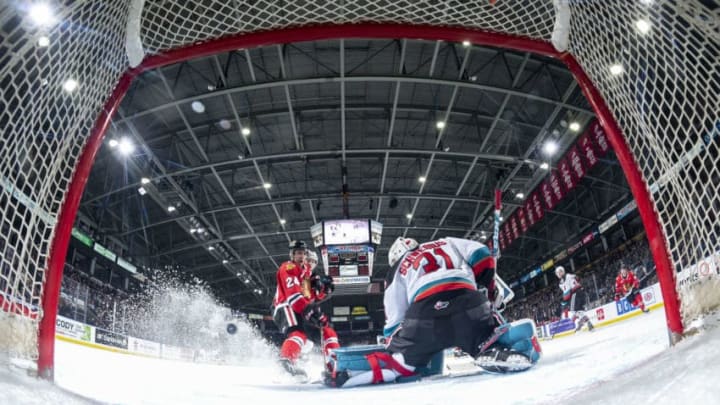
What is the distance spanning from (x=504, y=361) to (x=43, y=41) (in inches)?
102

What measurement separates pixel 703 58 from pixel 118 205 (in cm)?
1657

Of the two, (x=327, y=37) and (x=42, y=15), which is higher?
(x=327, y=37)

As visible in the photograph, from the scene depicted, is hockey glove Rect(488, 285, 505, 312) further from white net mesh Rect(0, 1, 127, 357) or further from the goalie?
the goalie

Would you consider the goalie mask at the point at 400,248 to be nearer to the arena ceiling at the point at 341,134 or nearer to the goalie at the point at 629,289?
the arena ceiling at the point at 341,134

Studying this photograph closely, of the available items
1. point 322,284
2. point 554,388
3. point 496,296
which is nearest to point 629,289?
point 322,284

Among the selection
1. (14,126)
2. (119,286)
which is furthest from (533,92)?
(119,286)

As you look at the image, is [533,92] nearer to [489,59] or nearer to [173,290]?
[489,59]

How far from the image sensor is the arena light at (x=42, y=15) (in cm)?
162

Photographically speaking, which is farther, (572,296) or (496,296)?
(572,296)

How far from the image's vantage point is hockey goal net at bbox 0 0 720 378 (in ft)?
5.69

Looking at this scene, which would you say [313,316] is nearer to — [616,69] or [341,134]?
[616,69]

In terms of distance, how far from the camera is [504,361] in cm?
243

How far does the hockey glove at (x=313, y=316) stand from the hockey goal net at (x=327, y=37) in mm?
2846

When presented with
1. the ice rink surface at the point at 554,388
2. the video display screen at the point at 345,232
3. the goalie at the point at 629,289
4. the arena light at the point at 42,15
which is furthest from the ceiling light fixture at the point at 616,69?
the video display screen at the point at 345,232
